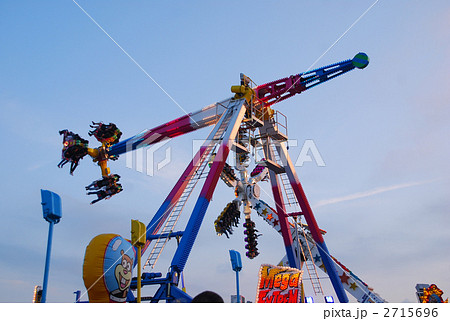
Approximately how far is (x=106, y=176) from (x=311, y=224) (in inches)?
378

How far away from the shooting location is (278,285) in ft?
38.2

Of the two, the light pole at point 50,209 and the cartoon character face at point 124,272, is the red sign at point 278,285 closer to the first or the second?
the cartoon character face at point 124,272

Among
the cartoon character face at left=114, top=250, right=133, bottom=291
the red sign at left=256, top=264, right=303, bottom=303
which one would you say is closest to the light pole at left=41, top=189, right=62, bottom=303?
the cartoon character face at left=114, top=250, right=133, bottom=291

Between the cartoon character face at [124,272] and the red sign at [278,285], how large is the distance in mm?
4177

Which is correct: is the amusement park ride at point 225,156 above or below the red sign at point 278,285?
above

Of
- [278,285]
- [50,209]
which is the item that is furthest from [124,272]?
[278,285]

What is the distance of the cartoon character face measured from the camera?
350 inches

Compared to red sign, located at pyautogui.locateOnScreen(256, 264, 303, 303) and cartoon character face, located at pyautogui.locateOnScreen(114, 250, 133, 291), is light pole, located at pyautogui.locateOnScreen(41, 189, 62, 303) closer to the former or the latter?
cartoon character face, located at pyautogui.locateOnScreen(114, 250, 133, 291)

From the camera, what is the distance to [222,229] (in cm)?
2669

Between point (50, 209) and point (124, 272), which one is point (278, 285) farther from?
point (50, 209)

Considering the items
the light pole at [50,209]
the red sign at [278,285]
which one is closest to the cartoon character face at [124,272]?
the light pole at [50,209]

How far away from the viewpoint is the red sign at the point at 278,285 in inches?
441
